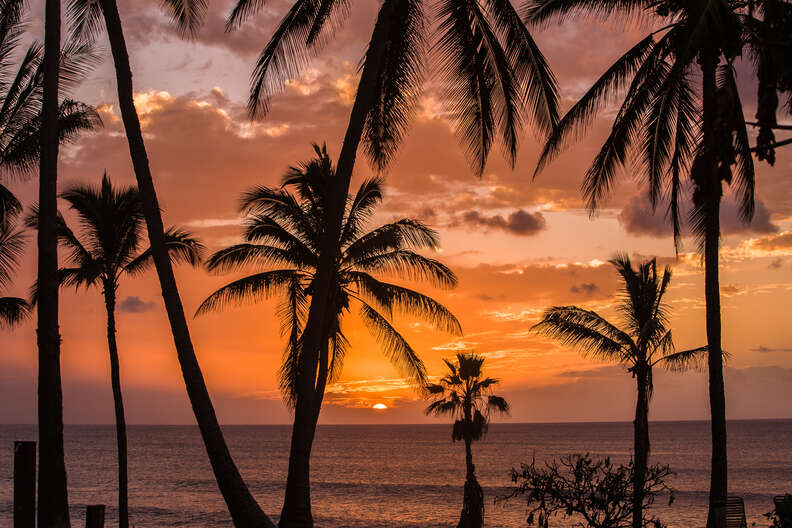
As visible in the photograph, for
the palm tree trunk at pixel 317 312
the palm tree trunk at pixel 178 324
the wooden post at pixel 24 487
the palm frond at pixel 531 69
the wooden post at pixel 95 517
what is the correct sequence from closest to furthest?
1. the wooden post at pixel 24 487
2. the wooden post at pixel 95 517
3. the palm tree trunk at pixel 178 324
4. the palm tree trunk at pixel 317 312
5. the palm frond at pixel 531 69

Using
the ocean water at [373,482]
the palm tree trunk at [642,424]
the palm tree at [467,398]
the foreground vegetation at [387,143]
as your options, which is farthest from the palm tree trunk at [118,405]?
the ocean water at [373,482]

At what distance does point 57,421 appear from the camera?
10695 mm

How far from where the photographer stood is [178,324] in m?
10.7

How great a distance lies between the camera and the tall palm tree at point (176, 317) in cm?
1033

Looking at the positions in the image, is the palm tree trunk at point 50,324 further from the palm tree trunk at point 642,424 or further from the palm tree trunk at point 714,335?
the palm tree trunk at point 642,424

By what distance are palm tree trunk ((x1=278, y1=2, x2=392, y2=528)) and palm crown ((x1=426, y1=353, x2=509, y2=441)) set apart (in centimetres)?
2138

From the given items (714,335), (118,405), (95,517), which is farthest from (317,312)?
(118,405)

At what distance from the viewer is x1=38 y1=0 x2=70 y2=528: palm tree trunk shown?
10.3 m

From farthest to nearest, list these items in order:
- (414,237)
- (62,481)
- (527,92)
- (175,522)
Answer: (175,522), (414,237), (527,92), (62,481)

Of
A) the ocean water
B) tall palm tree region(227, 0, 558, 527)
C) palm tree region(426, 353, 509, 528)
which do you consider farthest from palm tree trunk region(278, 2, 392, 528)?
the ocean water

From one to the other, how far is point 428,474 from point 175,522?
44.0m

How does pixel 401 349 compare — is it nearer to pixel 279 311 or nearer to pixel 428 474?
pixel 279 311

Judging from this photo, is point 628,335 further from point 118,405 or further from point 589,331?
point 118,405

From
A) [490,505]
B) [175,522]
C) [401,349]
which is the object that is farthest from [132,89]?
[490,505]
